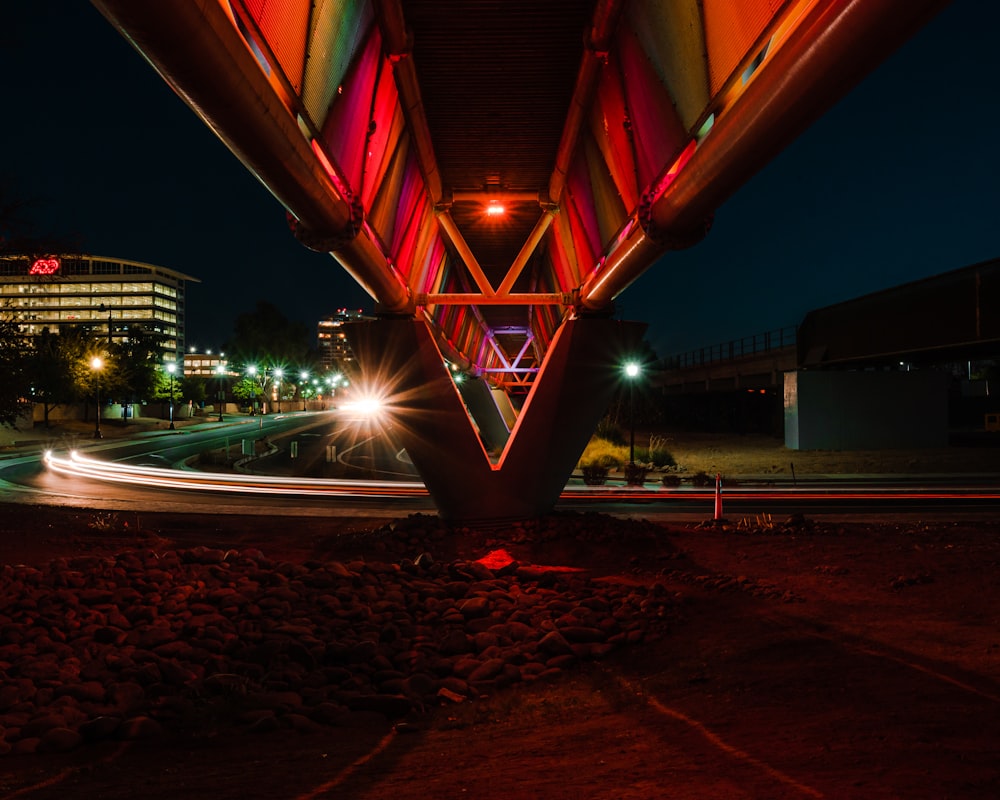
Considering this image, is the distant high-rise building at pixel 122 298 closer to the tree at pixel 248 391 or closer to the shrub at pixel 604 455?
the tree at pixel 248 391

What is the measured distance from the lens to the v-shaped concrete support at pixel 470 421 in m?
14.5

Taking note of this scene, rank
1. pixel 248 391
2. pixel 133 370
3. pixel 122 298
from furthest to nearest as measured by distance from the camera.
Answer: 1. pixel 122 298
2. pixel 248 391
3. pixel 133 370

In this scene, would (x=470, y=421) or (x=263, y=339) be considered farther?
(x=263, y=339)

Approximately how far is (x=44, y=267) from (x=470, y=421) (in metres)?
A: 12.6

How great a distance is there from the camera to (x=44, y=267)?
782 inches

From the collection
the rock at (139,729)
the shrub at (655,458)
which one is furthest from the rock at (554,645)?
the shrub at (655,458)

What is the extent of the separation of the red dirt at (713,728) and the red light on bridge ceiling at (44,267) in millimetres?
15463

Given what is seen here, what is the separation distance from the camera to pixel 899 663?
7.41 metres

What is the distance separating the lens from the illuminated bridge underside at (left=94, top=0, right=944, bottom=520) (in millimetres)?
4812

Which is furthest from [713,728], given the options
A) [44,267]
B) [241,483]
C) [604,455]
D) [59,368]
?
[59,368]

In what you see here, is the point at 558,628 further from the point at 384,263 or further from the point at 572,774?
the point at 384,263

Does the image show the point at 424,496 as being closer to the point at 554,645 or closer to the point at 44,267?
the point at 44,267

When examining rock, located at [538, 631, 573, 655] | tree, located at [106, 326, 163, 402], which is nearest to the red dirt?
rock, located at [538, 631, 573, 655]

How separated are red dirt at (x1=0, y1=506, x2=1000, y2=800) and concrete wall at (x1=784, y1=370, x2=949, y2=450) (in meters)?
28.9
